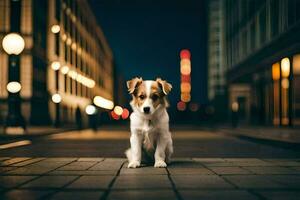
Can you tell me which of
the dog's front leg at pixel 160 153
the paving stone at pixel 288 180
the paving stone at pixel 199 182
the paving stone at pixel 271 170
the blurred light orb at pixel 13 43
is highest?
the blurred light orb at pixel 13 43

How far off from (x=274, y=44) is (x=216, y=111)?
51356 millimetres

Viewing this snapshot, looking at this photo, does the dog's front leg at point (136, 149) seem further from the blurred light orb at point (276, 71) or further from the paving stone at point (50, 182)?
the blurred light orb at point (276, 71)

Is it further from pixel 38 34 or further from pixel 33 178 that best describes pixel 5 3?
pixel 33 178

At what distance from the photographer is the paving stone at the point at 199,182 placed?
608cm

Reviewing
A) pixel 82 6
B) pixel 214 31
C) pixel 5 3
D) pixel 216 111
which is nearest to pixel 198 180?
pixel 5 3

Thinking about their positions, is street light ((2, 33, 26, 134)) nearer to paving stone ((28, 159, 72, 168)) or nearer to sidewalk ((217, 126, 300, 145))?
sidewalk ((217, 126, 300, 145))

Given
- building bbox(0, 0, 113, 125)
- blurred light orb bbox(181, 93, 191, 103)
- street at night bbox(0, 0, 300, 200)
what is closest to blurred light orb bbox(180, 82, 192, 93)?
blurred light orb bbox(181, 93, 191, 103)

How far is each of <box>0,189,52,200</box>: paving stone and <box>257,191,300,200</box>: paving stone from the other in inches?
96.2

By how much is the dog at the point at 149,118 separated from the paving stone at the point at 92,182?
1023 millimetres

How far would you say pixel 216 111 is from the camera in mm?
85438

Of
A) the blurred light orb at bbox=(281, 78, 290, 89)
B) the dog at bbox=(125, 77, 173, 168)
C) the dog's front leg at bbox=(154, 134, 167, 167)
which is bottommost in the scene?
the dog's front leg at bbox=(154, 134, 167, 167)

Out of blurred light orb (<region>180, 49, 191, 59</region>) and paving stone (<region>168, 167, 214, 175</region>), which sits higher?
blurred light orb (<region>180, 49, 191, 59</region>)

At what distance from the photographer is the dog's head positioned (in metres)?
7.41

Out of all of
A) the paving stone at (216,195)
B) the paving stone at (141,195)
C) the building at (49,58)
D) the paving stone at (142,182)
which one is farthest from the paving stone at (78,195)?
the building at (49,58)
